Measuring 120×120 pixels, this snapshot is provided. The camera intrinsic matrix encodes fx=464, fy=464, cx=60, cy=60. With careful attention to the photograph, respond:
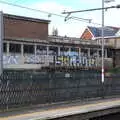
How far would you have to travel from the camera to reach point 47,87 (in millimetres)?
24172

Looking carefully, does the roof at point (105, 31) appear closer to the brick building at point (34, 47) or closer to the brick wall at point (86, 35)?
the brick wall at point (86, 35)

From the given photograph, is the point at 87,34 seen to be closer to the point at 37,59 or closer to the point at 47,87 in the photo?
the point at 37,59

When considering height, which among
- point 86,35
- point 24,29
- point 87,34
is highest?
point 87,34

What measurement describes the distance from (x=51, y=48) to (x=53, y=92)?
136ft

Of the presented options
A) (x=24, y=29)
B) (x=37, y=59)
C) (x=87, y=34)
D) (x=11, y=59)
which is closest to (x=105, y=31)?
(x=87, y=34)

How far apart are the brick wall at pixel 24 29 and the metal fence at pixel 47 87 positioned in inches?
1241

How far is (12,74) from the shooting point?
69.9 feet

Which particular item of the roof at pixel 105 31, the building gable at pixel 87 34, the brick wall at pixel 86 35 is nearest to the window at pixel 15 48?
the roof at pixel 105 31

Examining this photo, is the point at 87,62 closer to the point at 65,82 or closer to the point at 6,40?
the point at 6,40

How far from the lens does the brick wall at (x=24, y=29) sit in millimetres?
61031

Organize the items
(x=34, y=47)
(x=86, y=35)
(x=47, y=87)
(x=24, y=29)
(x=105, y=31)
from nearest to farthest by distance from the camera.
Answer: (x=47, y=87) → (x=34, y=47) → (x=24, y=29) → (x=105, y=31) → (x=86, y=35)

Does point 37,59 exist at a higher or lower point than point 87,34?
lower

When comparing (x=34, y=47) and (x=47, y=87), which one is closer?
(x=47, y=87)

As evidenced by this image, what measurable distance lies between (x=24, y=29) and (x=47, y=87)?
133 feet
